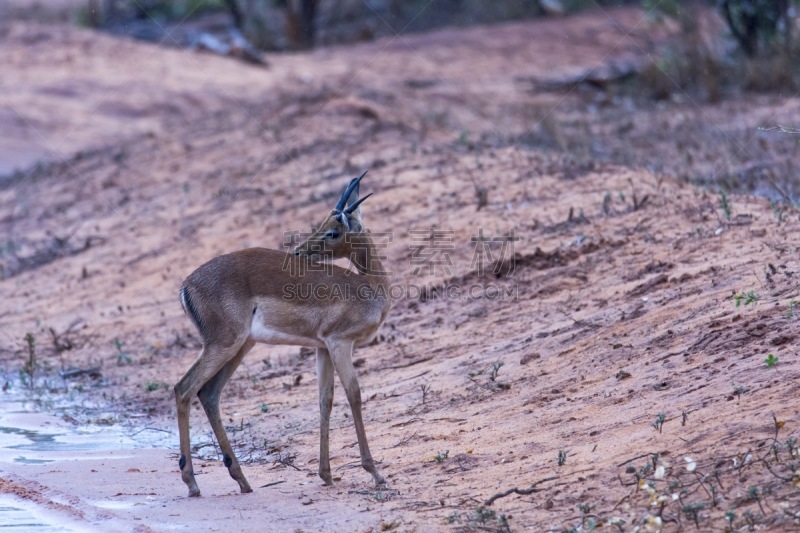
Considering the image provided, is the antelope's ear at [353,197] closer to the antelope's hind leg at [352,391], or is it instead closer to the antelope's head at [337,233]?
the antelope's head at [337,233]

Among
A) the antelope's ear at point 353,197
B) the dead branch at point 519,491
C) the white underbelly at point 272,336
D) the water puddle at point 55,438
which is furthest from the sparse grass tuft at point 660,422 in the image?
the water puddle at point 55,438

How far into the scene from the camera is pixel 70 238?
47.2 feet

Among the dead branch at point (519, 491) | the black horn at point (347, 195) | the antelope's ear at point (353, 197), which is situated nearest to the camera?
the dead branch at point (519, 491)

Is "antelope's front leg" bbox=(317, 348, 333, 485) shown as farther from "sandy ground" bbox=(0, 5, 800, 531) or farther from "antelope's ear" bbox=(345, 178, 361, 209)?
"antelope's ear" bbox=(345, 178, 361, 209)

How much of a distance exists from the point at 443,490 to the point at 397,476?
52 centimetres

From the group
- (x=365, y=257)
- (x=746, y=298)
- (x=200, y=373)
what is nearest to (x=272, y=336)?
(x=200, y=373)

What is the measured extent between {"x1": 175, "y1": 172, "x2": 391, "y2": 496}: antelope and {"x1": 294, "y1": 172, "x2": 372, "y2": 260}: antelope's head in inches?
13.0

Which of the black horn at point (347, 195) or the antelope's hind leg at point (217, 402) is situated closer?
the antelope's hind leg at point (217, 402)

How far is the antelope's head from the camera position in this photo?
737 centimetres

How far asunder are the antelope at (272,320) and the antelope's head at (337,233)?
330 millimetres

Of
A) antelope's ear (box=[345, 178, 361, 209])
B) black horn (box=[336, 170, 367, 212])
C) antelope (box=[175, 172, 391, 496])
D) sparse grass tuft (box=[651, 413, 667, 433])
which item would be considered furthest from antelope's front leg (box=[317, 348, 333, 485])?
sparse grass tuft (box=[651, 413, 667, 433])

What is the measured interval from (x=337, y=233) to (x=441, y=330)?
7.18 feet

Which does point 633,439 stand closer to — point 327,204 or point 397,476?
point 397,476

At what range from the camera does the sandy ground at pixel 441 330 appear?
18.9 feet
